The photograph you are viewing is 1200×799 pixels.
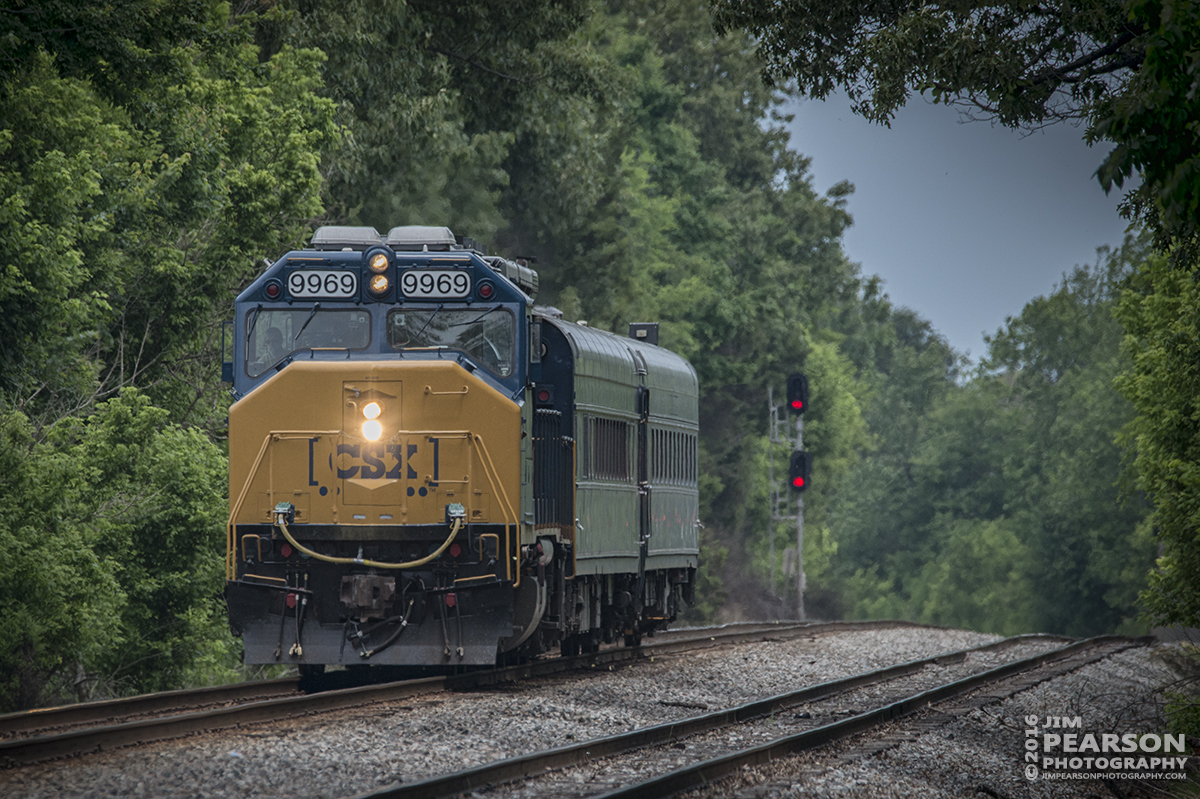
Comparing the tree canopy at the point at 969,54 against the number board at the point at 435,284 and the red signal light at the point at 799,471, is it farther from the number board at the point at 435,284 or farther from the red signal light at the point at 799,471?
the red signal light at the point at 799,471

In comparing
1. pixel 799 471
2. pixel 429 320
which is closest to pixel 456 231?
pixel 799 471

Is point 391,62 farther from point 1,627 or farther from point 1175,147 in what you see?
point 1175,147

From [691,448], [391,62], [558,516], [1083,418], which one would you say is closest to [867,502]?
[1083,418]

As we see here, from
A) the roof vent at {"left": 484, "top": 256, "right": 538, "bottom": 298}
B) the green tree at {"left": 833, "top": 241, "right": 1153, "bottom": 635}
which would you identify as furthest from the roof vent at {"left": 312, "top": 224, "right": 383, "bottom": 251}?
the green tree at {"left": 833, "top": 241, "right": 1153, "bottom": 635}

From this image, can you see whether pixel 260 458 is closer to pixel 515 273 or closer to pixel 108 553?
pixel 515 273

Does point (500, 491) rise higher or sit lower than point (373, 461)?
lower

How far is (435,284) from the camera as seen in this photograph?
14586 mm

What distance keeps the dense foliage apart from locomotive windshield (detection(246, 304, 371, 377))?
4563 millimetres

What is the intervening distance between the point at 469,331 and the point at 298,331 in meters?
1.68

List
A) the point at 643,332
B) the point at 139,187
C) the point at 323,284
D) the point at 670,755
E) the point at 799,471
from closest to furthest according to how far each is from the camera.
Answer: the point at 670,755, the point at 323,284, the point at 643,332, the point at 139,187, the point at 799,471

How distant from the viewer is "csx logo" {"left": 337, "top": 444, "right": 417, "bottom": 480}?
1406cm

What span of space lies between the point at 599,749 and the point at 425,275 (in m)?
5.45

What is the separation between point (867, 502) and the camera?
8169 centimetres

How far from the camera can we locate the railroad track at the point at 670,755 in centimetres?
939
